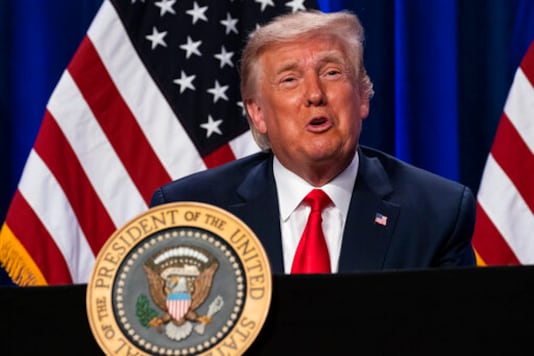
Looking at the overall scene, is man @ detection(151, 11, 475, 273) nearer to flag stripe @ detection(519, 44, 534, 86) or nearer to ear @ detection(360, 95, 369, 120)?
ear @ detection(360, 95, 369, 120)

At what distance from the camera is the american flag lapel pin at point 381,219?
6.09 ft

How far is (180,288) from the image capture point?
3.57 feet

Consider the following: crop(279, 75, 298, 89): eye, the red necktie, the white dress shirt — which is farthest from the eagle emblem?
crop(279, 75, 298, 89): eye

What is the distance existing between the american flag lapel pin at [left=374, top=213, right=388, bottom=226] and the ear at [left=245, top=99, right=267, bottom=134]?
0.38m

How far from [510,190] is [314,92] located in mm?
1208

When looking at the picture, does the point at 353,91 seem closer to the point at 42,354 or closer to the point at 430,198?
the point at 430,198

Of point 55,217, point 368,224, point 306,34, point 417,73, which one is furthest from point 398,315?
point 417,73

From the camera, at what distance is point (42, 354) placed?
1.14 meters

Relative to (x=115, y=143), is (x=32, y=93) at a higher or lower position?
higher

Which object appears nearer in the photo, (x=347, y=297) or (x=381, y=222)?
(x=347, y=297)

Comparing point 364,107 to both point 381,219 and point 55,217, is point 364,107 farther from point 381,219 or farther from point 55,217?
point 55,217

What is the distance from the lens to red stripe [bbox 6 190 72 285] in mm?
2871

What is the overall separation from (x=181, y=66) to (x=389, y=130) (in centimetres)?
73

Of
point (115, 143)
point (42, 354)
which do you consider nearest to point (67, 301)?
point (42, 354)
